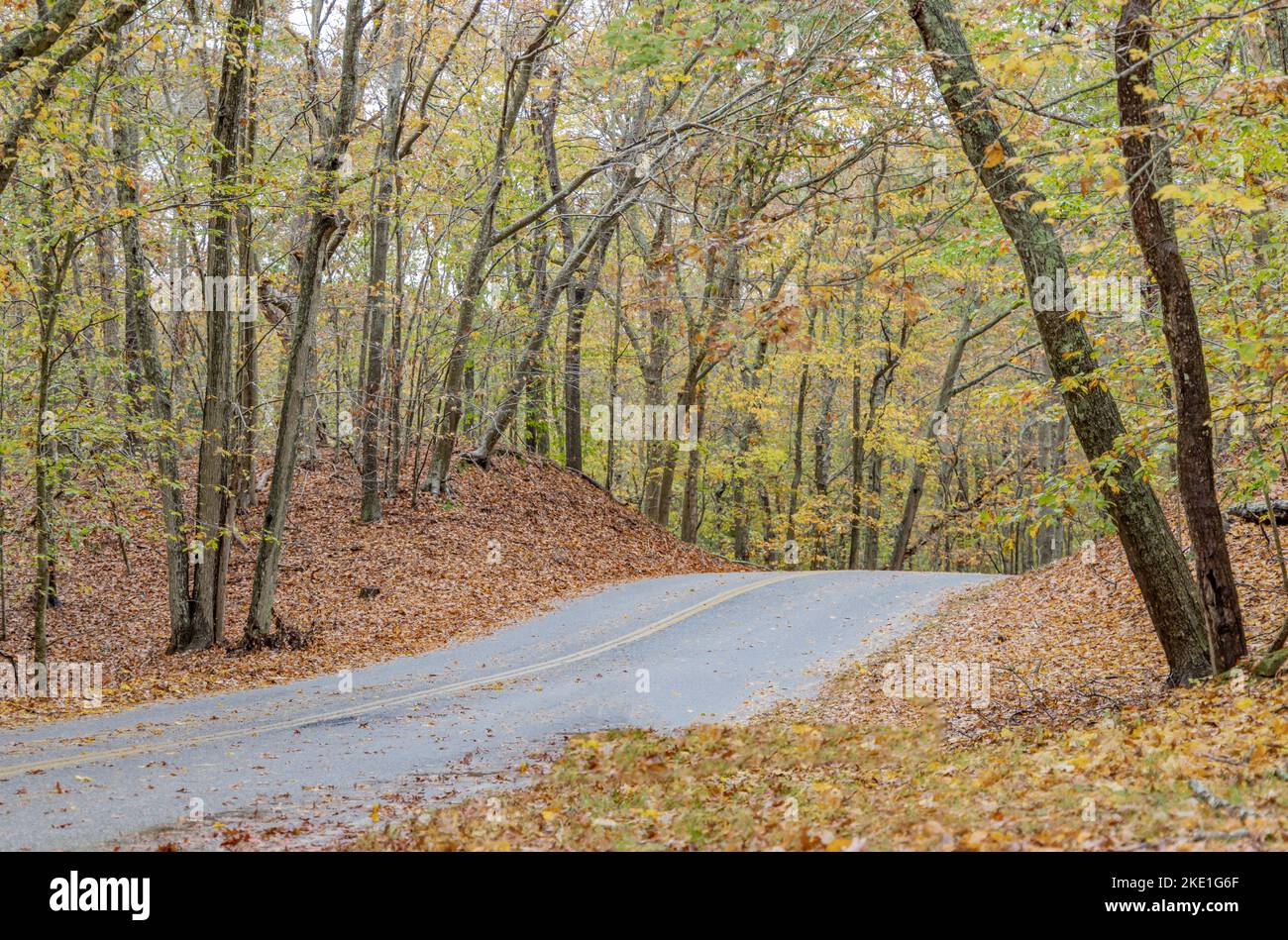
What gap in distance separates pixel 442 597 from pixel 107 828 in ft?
38.3

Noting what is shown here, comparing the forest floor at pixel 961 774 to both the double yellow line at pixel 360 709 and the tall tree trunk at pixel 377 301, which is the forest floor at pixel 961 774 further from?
the tall tree trunk at pixel 377 301

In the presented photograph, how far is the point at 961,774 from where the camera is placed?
663cm

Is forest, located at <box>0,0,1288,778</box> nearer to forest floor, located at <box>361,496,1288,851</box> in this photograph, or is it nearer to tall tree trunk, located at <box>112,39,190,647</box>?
tall tree trunk, located at <box>112,39,190,647</box>

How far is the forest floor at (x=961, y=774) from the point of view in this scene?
495 centimetres

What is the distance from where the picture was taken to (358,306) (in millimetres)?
25609

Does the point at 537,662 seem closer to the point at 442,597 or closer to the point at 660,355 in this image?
the point at 442,597

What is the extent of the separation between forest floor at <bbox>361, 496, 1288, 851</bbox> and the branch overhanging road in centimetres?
99

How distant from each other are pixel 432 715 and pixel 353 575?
8.95m

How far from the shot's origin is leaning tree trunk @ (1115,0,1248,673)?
23.9 ft

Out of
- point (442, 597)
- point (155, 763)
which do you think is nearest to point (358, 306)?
point (442, 597)

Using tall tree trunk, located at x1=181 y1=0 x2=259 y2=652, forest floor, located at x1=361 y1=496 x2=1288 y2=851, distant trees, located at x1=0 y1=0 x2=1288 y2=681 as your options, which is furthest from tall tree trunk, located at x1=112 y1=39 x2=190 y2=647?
forest floor, located at x1=361 y1=496 x2=1288 y2=851

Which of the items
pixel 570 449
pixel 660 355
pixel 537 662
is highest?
pixel 660 355

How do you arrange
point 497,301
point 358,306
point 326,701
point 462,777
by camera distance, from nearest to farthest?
point 462,777, point 326,701, point 358,306, point 497,301

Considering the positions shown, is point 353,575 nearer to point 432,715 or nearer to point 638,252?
point 432,715
